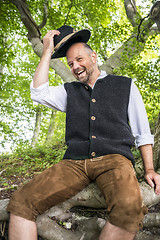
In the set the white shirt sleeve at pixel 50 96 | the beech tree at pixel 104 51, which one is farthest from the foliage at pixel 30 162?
the white shirt sleeve at pixel 50 96

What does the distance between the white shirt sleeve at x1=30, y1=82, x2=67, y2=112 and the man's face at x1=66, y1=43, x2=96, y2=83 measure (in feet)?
0.90

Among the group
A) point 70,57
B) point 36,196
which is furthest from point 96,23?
point 36,196

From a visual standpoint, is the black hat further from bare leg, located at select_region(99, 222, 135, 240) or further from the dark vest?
bare leg, located at select_region(99, 222, 135, 240)

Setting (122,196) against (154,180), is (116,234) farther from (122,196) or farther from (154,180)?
(154,180)

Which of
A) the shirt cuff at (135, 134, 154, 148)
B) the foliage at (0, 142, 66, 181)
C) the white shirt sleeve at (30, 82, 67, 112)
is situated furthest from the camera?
the foliage at (0, 142, 66, 181)

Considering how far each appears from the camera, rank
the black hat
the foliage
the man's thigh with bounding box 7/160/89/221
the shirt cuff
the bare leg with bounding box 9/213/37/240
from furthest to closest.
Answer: the foliage
the black hat
the shirt cuff
the man's thigh with bounding box 7/160/89/221
the bare leg with bounding box 9/213/37/240

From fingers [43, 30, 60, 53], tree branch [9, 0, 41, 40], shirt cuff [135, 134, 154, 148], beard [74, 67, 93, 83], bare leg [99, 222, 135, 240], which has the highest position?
tree branch [9, 0, 41, 40]

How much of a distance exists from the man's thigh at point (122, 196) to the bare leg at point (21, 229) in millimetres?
640

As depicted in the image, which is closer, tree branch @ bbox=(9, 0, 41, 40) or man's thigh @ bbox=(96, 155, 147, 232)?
man's thigh @ bbox=(96, 155, 147, 232)

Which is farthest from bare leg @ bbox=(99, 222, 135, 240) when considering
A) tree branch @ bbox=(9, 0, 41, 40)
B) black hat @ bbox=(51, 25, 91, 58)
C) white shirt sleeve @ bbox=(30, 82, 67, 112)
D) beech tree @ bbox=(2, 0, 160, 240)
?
tree branch @ bbox=(9, 0, 41, 40)

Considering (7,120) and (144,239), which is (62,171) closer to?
(144,239)

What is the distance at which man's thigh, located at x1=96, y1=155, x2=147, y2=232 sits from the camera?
1434 mm

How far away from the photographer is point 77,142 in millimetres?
2023

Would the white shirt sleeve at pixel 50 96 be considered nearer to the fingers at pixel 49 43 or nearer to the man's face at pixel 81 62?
the man's face at pixel 81 62
